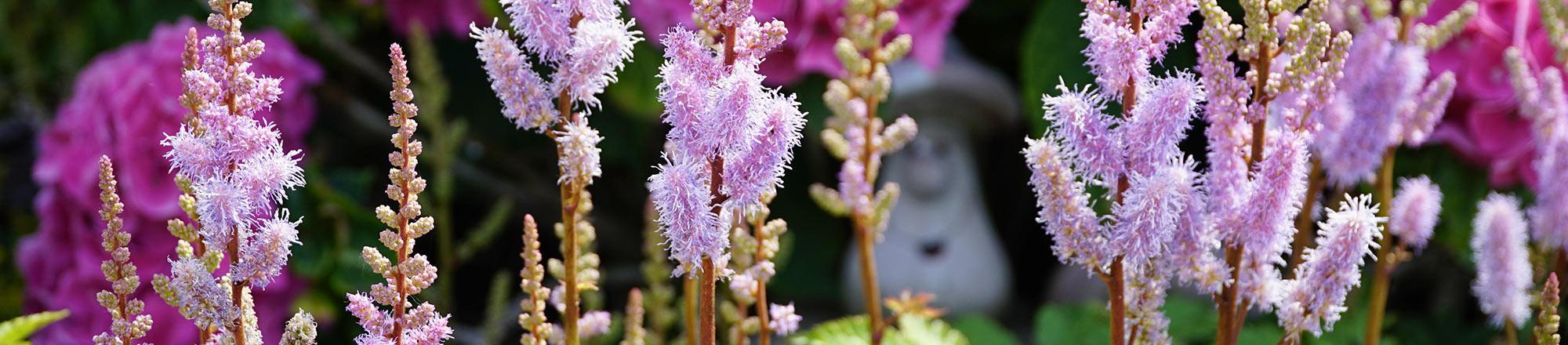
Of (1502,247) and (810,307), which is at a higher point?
(810,307)

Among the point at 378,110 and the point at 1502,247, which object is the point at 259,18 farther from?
the point at 1502,247

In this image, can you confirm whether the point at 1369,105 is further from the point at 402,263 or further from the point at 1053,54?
the point at 1053,54

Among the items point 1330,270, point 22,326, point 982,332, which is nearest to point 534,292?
point 22,326

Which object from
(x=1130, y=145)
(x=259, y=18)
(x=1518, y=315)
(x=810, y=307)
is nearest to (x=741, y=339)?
(x=1130, y=145)

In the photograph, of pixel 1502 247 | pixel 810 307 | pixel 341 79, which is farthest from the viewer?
pixel 341 79

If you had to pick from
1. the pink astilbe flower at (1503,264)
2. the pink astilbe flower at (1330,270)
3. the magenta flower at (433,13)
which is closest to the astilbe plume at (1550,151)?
the pink astilbe flower at (1503,264)

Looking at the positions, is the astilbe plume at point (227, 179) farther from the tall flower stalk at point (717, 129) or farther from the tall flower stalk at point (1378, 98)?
the tall flower stalk at point (1378, 98)

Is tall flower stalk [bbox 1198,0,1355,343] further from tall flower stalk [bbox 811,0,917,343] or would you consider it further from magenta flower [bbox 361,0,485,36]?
magenta flower [bbox 361,0,485,36]
